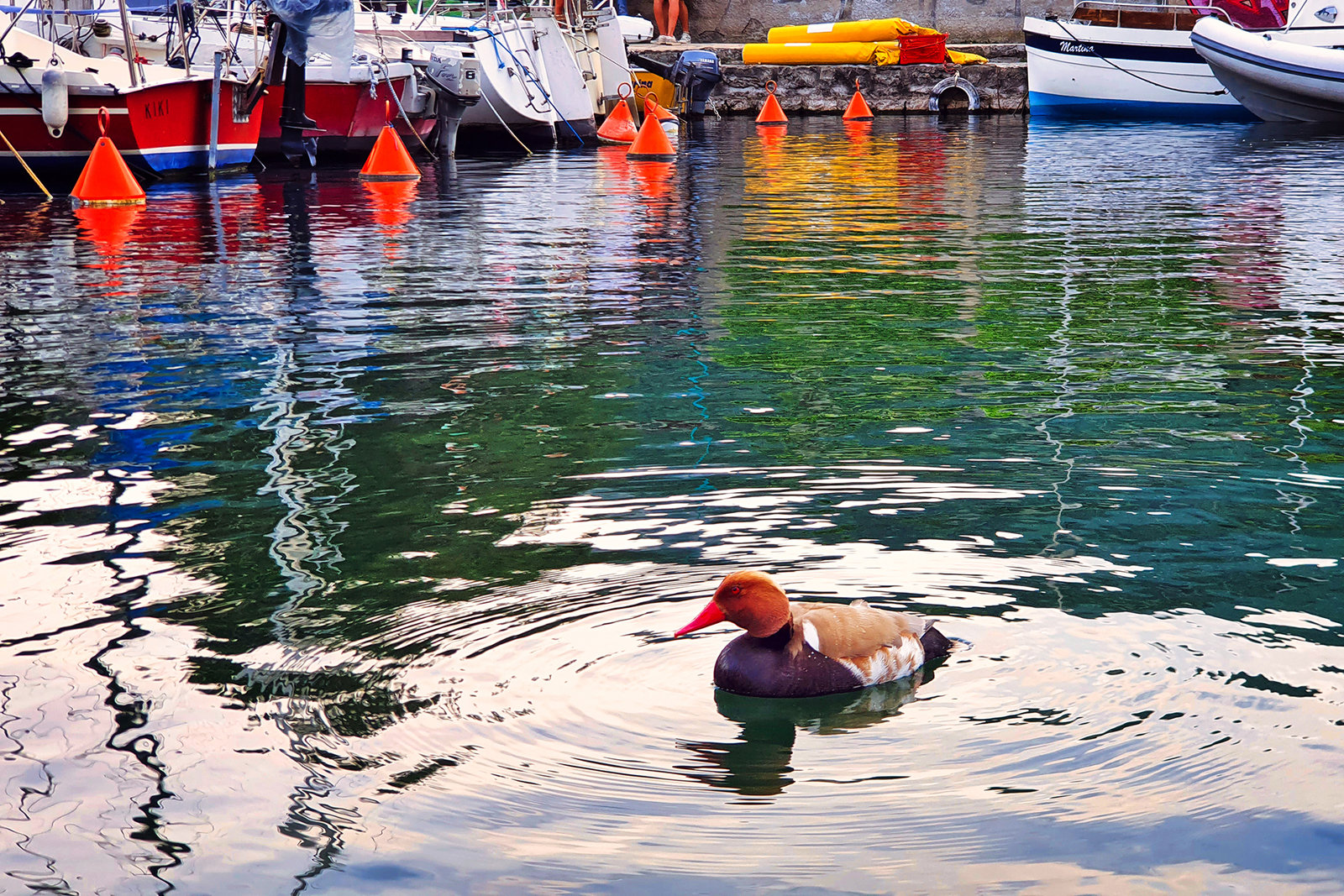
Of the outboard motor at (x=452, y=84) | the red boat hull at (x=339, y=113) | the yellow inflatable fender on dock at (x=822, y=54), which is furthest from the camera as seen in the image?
the yellow inflatable fender on dock at (x=822, y=54)

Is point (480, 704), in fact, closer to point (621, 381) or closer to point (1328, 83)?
point (621, 381)

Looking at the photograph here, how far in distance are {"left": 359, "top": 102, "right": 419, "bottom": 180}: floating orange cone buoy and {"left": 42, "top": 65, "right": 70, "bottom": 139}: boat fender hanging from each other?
4.38 m

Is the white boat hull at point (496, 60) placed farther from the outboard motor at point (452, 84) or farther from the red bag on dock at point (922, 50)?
the red bag on dock at point (922, 50)

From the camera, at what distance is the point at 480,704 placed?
4.20m

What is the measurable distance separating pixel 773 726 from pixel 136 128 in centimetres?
1755

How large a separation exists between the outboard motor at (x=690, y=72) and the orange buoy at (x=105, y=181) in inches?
678

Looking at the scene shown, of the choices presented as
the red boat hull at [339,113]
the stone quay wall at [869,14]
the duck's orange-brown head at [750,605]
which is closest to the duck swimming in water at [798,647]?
the duck's orange-brown head at [750,605]

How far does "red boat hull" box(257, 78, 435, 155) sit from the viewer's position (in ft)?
77.0

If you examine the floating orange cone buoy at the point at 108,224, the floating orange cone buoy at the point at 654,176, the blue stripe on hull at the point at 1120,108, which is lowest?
the floating orange cone buoy at the point at 108,224

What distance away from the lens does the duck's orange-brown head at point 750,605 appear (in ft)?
13.4

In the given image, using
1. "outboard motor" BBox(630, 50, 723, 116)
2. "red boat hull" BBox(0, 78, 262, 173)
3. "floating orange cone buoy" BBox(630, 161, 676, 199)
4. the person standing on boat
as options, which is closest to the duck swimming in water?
"floating orange cone buoy" BBox(630, 161, 676, 199)

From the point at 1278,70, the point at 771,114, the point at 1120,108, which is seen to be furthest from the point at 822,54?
the point at 1278,70

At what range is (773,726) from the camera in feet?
13.6

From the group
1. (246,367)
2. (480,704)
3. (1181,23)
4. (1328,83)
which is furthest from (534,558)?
(1181,23)
